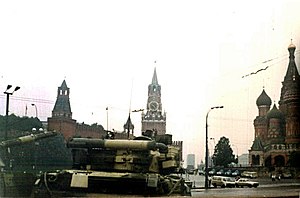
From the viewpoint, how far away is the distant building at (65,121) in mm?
3105

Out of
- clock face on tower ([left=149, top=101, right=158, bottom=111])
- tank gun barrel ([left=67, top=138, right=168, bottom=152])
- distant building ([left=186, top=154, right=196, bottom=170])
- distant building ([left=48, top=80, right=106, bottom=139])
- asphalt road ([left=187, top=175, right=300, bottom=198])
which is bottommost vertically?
asphalt road ([left=187, top=175, right=300, bottom=198])

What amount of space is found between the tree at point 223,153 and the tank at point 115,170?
1.41ft

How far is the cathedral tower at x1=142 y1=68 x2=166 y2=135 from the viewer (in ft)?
11.0

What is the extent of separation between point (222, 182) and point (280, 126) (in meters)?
0.74

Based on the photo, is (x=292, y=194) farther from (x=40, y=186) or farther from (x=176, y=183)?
(x=40, y=186)

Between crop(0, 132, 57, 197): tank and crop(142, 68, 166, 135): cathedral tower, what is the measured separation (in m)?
0.71

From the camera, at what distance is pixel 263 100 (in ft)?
12.1

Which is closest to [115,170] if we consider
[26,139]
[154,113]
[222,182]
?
[154,113]

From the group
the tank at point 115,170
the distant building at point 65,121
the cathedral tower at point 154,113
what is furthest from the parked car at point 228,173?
the distant building at point 65,121

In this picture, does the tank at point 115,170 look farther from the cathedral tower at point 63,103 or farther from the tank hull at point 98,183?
the cathedral tower at point 63,103

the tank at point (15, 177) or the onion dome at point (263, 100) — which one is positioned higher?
the onion dome at point (263, 100)

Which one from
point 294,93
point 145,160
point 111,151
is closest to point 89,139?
point 111,151

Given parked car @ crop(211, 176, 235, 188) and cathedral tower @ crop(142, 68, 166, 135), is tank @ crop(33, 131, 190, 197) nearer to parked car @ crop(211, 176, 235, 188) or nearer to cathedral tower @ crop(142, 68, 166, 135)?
cathedral tower @ crop(142, 68, 166, 135)

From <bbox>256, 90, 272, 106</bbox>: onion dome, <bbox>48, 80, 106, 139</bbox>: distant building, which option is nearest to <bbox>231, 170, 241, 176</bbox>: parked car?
<bbox>256, 90, 272, 106</bbox>: onion dome
